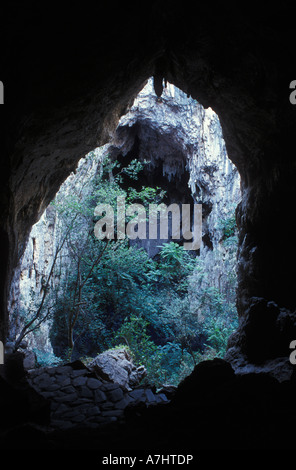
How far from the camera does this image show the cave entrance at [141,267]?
10.2m

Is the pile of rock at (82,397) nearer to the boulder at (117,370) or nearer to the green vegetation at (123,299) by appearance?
the boulder at (117,370)

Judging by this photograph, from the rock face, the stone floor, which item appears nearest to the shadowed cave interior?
the stone floor

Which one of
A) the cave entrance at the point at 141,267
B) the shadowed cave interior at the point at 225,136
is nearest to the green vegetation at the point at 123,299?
the cave entrance at the point at 141,267

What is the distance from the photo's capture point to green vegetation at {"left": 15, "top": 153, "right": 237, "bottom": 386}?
33.6ft

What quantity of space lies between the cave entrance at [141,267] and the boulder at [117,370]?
145 centimetres

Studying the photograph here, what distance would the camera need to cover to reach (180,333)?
11.2 metres

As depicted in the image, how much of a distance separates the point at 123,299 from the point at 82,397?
28.5ft

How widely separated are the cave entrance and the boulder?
145 cm

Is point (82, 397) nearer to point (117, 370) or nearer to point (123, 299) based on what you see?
point (117, 370)

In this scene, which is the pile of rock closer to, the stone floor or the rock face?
the stone floor

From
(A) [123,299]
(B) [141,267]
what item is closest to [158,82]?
(B) [141,267]

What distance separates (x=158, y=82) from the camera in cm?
575
